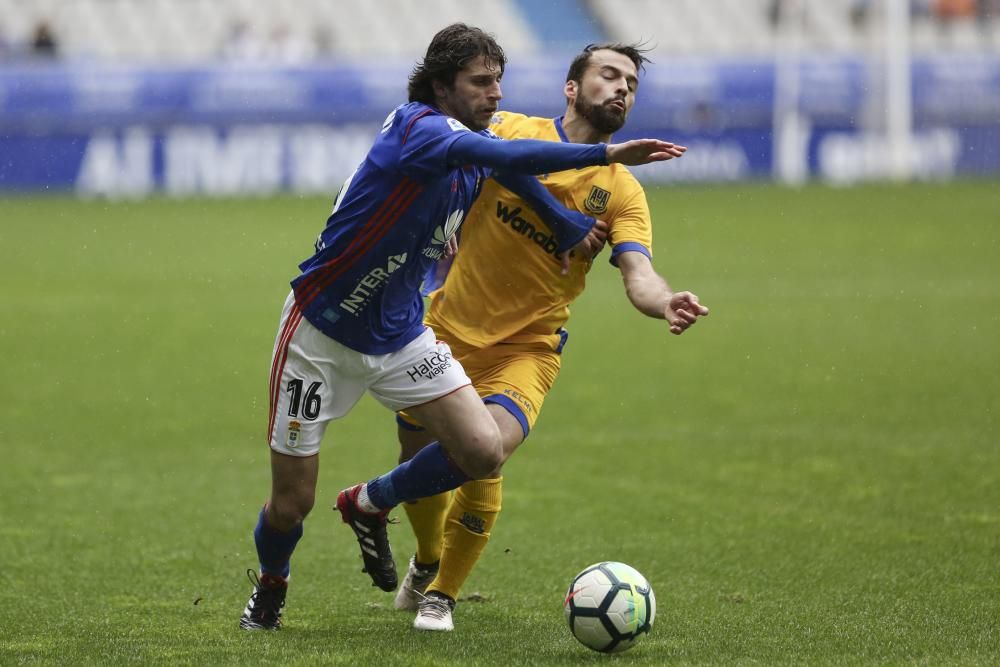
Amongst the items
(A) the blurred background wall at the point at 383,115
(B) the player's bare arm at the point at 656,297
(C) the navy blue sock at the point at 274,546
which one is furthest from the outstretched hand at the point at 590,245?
(A) the blurred background wall at the point at 383,115

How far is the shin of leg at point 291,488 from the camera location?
6184mm

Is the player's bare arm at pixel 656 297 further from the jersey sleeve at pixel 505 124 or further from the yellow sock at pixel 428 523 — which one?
the yellow sock at pixel 428 523

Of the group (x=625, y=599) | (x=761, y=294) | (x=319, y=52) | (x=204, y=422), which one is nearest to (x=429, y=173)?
(x=625, y=599)

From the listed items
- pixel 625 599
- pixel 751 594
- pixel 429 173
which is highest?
pixel 429 173

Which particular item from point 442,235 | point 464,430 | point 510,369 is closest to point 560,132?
point 510,369

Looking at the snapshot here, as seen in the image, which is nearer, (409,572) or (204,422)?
(409,572)

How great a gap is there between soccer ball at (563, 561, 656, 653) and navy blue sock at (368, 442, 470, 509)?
752 mm

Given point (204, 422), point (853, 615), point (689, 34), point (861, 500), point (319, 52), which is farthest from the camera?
point (689, 34)

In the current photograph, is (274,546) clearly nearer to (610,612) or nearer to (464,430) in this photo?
(464,430)

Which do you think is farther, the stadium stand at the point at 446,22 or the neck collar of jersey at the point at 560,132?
the stadium stand at the point at 446,22

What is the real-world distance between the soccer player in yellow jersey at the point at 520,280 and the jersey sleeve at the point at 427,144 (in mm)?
1185

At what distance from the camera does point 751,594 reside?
6.96 metres

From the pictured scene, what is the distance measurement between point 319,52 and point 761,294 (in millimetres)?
18034

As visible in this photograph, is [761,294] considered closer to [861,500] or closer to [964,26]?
[861,500]
